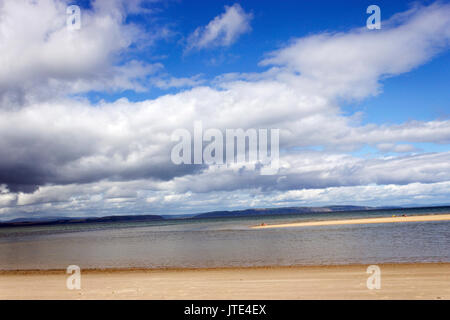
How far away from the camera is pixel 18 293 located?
51.4 ft

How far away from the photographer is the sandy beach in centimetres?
1291

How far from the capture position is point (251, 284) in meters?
15.4

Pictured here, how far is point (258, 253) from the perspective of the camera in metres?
29.4

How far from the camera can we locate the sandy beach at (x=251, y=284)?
12.9m

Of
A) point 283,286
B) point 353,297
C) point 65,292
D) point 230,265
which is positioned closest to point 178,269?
point 230,265

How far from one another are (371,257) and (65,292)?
1903cm
